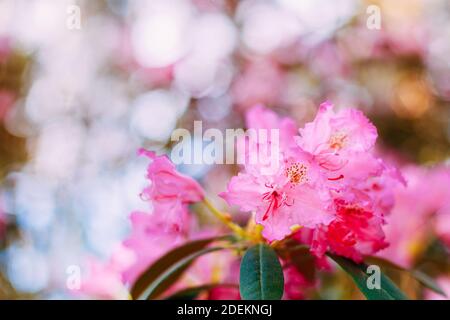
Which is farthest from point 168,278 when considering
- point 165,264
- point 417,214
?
point 417,214

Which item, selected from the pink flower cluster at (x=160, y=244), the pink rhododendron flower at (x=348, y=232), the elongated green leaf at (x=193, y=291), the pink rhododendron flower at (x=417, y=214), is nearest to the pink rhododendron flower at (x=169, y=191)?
the pink flower cluster at (x=160, y=244)

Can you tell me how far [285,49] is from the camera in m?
2.87

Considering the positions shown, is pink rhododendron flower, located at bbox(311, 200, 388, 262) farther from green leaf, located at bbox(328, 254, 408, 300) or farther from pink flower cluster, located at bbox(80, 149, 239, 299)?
pink flower cluster, located at bbox(80, 149, 239, 299)

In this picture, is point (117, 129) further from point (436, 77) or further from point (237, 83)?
point (436, 77)

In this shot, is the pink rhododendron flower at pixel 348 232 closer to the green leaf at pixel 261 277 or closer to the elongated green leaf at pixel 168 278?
the green leaf at pixel 261 277

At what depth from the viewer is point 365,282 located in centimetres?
101

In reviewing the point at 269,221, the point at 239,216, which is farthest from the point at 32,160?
the point at 269,221

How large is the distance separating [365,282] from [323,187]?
19 cm

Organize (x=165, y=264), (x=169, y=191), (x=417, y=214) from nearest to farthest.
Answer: (x=169, y=191) < (x=165, y=264) < (x=417, y=214)

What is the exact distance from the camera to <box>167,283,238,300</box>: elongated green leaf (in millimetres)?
1155

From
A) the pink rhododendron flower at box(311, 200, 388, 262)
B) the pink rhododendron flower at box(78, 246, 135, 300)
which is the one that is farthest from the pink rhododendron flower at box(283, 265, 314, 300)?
the pink rhododendron flower at box(78, 246, 135, 300)

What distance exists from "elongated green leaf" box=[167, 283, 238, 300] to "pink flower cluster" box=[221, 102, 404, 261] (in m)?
0.21

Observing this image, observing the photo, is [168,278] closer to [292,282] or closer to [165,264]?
[165,264]

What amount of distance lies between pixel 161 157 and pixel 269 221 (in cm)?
21
